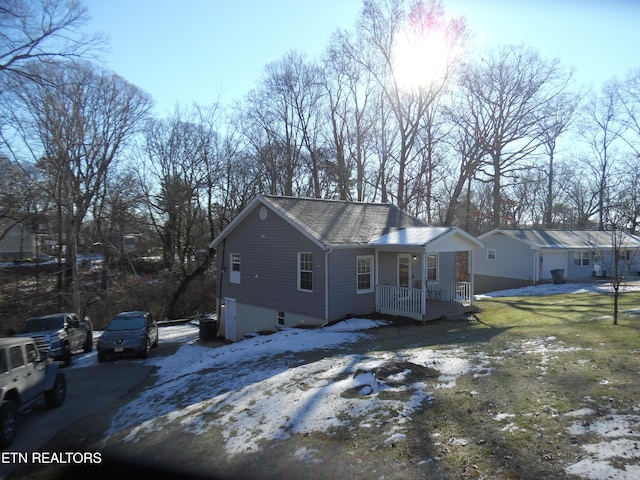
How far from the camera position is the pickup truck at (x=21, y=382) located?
24.5 ft

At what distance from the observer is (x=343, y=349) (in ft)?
40.1

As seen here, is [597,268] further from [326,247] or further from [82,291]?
[82,291]

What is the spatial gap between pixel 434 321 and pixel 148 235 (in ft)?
96.6

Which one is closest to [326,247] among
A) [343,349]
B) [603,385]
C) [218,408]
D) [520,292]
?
[343,349]

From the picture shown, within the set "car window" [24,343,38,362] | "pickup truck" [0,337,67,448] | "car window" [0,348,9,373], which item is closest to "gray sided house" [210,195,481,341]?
"pickup truck" [0,337,67,448]

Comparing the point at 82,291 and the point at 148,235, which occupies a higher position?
the point at 148,235

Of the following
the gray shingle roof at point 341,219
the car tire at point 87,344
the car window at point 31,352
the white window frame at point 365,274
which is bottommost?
the car tire at point 87,344

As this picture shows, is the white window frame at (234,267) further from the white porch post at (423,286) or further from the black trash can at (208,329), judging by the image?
the white porch post at (423,286)

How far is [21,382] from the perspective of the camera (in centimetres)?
812

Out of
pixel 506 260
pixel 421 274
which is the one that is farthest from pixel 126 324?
pixel 506 260

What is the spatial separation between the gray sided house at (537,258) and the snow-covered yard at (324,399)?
2271 centimetres

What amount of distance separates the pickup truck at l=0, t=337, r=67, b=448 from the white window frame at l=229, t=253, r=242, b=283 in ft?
38.1

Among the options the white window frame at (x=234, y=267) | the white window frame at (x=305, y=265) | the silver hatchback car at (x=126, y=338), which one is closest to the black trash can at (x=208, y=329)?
the white window frame at (x=234, y=267)

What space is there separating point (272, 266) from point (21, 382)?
37.3 ft
